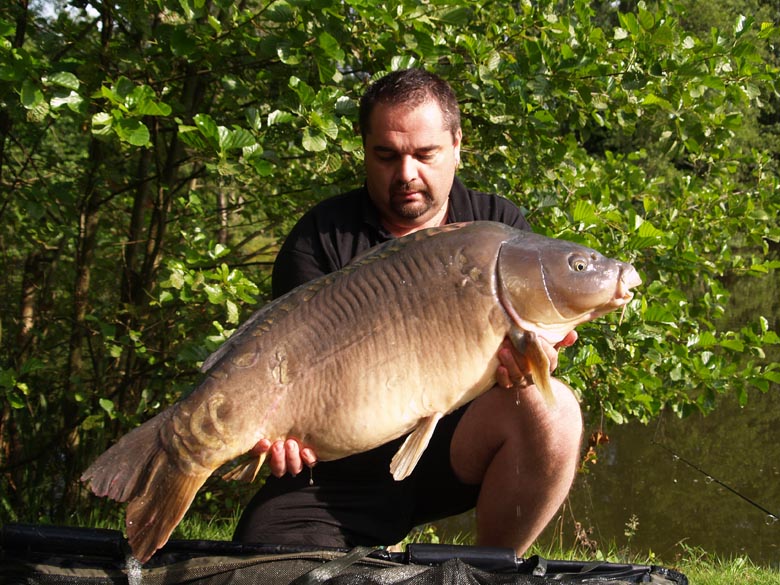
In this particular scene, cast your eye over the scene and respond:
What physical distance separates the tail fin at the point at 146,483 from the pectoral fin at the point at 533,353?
599 mm

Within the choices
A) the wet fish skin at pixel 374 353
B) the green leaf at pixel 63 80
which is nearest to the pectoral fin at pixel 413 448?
the wet fish skin at pixel 374 353

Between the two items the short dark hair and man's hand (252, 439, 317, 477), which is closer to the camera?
man's hand (252, 439, 317, 477)

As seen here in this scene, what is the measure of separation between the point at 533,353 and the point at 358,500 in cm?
70

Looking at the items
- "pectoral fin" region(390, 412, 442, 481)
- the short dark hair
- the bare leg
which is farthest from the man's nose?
"pectoral fin" region(390, 412, 442, 481)

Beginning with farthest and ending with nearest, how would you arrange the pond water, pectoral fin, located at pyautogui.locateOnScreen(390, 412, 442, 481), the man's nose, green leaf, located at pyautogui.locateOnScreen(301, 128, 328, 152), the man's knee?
the pond water → green leaf, located at pyautogui.locateOnScreen(301, 128, 328, 152) → the man's nose → the man's knee → pectoral fin, located at pyautogui.locateOnScreen(390, 412, 442, 481)

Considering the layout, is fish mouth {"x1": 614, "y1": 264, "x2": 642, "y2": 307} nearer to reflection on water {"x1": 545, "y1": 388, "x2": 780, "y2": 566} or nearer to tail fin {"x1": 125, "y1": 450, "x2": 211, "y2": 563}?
tail fin {"x1": 125, "y1": 450, "x2": 211, "y2": 563}

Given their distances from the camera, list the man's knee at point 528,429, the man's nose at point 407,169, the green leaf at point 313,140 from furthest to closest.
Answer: the green leaf at point 313,140, the man's nose at point 407,169, the man's knee at point 528,429

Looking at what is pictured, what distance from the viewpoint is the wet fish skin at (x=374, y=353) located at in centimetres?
137

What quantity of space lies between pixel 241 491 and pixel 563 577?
2.11 m

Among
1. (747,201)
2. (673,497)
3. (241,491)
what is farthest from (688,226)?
(673,497)

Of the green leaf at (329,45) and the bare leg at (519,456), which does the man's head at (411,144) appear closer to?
the green leaf at (329,45)

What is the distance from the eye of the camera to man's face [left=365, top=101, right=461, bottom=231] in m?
1.86

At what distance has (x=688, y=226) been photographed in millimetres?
2840

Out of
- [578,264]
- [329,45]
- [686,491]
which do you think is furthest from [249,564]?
[686,491]
